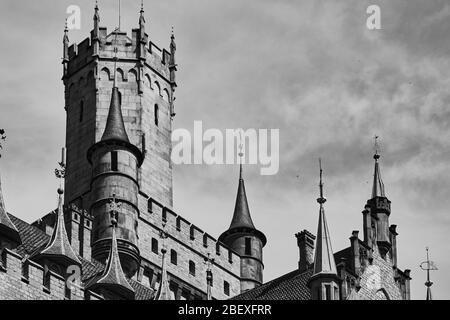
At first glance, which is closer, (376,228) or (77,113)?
(376,228)

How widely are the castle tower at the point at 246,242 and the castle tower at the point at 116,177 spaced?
36.4 feet

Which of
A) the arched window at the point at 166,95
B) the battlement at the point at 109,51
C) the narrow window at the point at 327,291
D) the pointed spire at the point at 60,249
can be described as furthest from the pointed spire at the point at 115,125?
the narrow window at the point at 327,291

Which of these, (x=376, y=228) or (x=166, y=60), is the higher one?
(x=166, y=60)

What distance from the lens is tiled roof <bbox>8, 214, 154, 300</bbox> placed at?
82.0m

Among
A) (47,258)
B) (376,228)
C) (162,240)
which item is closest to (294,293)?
(376,228)

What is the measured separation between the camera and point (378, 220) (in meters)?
86.1

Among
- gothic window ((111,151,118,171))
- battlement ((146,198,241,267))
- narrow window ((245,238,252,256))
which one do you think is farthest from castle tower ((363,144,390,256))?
narrow window ((245,238,252,256))

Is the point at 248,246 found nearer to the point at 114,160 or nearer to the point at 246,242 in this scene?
the point at 246,242

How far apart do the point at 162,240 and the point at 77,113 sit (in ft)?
33.7

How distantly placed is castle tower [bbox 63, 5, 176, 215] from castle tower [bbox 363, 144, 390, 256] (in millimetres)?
20395
